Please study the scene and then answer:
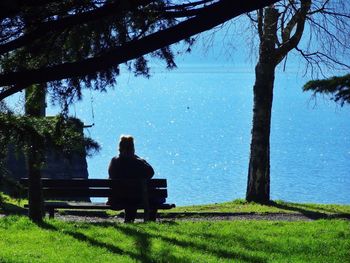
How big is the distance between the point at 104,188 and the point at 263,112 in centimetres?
613

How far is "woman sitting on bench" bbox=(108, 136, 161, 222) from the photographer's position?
10.5 meters


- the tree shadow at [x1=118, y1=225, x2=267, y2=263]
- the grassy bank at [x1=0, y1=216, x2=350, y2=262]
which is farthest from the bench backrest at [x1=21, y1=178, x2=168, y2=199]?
the tree shadow at [x1=118, y1=225, x2=267, y2=263]

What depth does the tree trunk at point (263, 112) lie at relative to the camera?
15531 mm

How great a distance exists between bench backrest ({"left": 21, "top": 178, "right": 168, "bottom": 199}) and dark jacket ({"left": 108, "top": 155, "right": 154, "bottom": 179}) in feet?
0.47

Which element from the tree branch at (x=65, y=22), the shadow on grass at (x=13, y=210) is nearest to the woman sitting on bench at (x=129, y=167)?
the shadow on grass at (x=13, y=210)

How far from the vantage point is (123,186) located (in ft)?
34.1

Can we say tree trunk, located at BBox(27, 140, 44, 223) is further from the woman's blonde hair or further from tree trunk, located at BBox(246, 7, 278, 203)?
tree trunk, located at BBox(246, 7, 278, 203)

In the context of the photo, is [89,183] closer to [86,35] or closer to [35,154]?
[35,154]

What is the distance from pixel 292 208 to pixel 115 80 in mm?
8260

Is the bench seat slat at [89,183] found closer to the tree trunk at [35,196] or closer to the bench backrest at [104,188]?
the bench backrest at [104,188]

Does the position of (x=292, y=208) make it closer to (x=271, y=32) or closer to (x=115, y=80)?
(x=271, y=32)

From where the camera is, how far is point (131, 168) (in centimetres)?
1059

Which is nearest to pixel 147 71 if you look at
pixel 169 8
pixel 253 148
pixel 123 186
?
pixel 169 8

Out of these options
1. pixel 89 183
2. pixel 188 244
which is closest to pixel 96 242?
pixel 188 244
